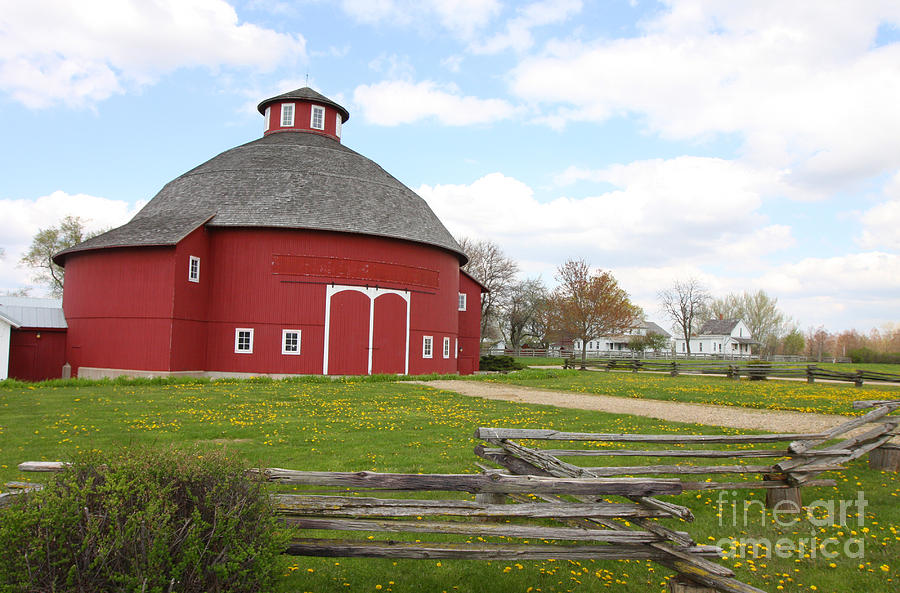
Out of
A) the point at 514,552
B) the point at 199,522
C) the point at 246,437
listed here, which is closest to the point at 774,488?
the point at 514,552

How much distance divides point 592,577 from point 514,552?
4.46ft

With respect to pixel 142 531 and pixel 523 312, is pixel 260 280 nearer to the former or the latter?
pixel 142 531

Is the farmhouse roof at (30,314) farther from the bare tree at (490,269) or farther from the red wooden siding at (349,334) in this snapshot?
the bare tree at (490,269)

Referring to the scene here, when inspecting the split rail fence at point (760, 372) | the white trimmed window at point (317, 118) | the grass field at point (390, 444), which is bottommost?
the grass field at point (390, 444)

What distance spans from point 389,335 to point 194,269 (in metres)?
8.72

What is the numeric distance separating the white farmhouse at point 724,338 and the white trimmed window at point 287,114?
70160mm

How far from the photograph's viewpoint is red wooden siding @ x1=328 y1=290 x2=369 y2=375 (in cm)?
2605

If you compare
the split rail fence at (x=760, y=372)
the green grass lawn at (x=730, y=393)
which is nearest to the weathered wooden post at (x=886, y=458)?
the green grass lawn at (x=730, y=393)

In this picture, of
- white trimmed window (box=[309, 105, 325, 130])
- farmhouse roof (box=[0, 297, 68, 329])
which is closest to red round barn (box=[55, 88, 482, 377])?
farmhouse roof (box=[0, 297, 68, 329])

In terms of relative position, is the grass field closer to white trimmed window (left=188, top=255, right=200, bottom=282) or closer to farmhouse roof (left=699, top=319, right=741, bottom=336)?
white trimmed window (left=188, top=255, right=200, bottom=282)

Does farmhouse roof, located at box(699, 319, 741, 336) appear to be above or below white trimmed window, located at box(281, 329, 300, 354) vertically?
above

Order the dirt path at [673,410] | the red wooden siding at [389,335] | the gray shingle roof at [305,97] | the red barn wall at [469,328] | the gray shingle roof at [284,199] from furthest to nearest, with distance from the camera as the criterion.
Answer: the red barn wall at [469,328]
the gray shingle roof at [305,97]
the red wooden siding at [389,335]
the gray shingle roof at [284,199]
the dirt path at [673,410]

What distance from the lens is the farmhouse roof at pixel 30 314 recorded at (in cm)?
2499

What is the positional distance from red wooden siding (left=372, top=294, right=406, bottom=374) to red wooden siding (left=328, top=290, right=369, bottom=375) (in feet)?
1.59
